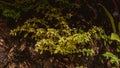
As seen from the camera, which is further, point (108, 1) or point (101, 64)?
point (108, 1)

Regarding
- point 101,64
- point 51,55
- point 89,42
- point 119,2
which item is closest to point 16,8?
point 51,55

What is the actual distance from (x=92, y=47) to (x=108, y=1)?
1.03 m

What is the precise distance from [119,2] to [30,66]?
6.41 feet

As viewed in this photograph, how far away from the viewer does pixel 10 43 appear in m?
3.20

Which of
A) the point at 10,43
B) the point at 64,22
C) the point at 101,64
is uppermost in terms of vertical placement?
the point at 64,22

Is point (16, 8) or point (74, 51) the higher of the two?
point (16, 8)

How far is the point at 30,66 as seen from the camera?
3.05 m

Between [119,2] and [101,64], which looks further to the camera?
[119,2]

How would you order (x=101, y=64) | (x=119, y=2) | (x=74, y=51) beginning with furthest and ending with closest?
1. (x=119, y=2)
2. (x=101, y=64)
3. (x=74, y=51)

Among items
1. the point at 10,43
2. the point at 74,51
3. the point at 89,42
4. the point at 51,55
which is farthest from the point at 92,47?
the point at 10,43

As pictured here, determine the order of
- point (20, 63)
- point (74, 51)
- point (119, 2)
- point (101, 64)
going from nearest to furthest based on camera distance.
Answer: point (20, 63), point (74, 51), point (101, 64), point (119, 2)

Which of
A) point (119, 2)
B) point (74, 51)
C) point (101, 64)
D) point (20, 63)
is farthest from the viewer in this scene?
point (119, 2)

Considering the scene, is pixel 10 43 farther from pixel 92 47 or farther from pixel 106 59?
pixel 106 59

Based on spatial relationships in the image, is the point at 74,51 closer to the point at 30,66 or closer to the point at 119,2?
the point at 30,66
